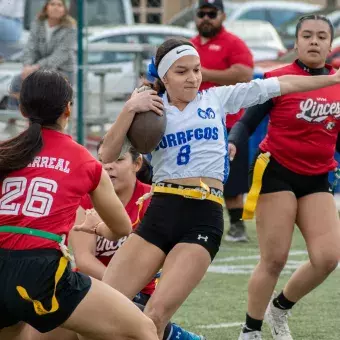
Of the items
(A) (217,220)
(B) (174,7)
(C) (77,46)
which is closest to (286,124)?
(A) (217,220)

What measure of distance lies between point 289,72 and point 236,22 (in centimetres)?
1892

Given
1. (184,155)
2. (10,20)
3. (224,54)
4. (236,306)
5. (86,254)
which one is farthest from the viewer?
(10,20)

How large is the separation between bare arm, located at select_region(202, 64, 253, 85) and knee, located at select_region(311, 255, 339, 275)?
3.76 metres

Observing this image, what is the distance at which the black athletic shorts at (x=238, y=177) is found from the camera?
11000 millimetres

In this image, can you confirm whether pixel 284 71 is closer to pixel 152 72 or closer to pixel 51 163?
pixel 152 72

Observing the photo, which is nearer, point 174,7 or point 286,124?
point 286,124

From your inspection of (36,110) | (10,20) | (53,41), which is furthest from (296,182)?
(10,20)

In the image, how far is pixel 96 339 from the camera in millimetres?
5117

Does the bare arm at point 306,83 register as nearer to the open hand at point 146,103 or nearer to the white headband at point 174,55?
the white headband at point 174,55

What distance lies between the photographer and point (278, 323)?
23.5 ft

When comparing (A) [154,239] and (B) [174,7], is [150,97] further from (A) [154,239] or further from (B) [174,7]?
(B) [174,7]

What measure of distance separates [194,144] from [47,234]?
1236 mm

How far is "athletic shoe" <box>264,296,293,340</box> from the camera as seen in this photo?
7102 mm

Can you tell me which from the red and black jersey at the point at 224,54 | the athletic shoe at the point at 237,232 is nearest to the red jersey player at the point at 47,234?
the red and black jersey at the point at 224,54
